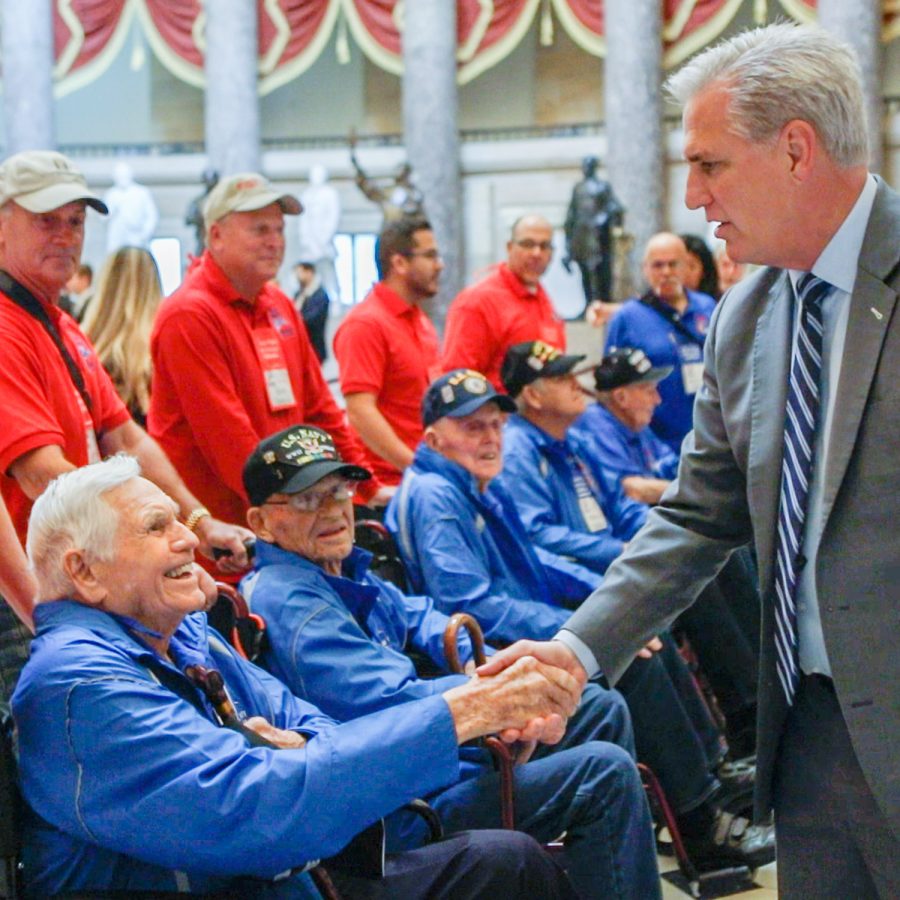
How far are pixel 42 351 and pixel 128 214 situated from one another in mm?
14598

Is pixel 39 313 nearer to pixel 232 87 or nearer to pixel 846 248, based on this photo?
pixel 846 248

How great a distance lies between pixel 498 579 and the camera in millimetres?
3934

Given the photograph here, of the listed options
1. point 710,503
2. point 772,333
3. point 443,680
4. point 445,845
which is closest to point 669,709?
point 443,680

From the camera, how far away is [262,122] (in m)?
19.1

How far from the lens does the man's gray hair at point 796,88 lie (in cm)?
184

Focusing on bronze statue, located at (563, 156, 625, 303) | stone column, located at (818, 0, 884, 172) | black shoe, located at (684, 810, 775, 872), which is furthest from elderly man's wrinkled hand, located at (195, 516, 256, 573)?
stone column, located at (818, 0, 884, 172)

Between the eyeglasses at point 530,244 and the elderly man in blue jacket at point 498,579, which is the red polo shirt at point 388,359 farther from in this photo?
the eyeglasses at point 530,244

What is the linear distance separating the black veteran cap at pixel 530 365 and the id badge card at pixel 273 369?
32.3 inches

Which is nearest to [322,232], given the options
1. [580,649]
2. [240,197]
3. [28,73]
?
[28,73]

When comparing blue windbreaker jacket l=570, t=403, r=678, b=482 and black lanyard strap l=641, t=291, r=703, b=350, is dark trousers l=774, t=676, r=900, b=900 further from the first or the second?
black lanyard strap l=641, t=291, r=703, b=350

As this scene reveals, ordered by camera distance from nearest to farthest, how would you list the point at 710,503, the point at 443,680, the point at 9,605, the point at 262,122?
the point at 710,503
the point at 9,605
the point at 443,680
the point at 262,122

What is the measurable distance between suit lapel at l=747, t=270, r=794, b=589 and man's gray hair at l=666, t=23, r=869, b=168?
0.73 feet

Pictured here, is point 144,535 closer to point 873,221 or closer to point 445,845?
point 445,845

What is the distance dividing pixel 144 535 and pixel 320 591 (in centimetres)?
76
